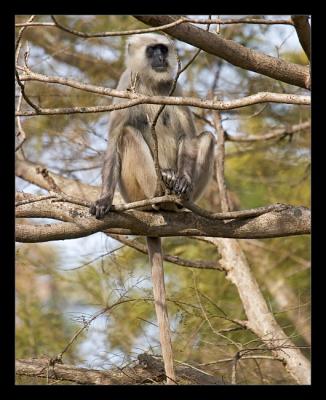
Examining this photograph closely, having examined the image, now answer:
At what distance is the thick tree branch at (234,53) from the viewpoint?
4.53 meters

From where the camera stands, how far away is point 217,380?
6.06 meters

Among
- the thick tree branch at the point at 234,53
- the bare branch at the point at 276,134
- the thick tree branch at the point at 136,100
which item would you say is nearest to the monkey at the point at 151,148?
the thick tree branch at the point at 234,53

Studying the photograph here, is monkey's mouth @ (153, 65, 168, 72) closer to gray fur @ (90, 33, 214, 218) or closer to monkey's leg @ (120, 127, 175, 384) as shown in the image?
gray fur @ (90, 33, 214, 218)

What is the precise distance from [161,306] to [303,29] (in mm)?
2503

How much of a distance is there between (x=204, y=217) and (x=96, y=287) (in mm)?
3305

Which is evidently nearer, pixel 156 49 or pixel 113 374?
pixel 113 374

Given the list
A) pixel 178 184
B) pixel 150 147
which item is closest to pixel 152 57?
pixel 150 147

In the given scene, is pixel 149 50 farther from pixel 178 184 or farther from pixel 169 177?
pixel 178 184

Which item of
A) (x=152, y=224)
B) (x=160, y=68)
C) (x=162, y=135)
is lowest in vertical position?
(x=152, y=224)

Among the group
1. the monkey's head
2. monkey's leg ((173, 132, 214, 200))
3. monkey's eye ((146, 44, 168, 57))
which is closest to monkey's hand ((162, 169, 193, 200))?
monkey's leg ((173, 132, 214, 200))

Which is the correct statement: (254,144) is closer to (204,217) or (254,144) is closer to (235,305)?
(235,305)

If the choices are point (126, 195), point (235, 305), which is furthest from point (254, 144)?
point (126, 195)

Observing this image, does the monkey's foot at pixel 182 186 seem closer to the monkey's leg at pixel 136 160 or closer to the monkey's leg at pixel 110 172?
the monkey's leg at pixel 136 160

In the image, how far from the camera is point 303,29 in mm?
4730
